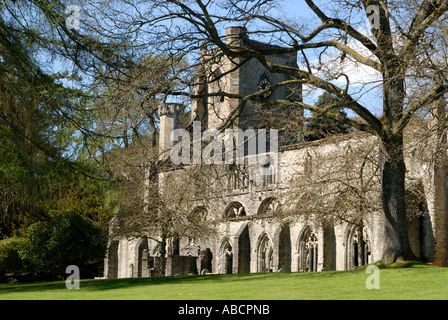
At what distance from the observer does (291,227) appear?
105 ft

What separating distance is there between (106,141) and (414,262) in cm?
741

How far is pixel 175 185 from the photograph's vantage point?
25.3m

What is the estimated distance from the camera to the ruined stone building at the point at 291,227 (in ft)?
77.6

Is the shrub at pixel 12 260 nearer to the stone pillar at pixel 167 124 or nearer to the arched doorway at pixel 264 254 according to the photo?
the arched doorway at pixel 264 254

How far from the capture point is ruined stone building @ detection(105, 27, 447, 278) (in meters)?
23.7

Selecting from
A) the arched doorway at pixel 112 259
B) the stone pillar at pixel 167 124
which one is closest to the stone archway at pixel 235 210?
the arched doorway at pixel 112 259

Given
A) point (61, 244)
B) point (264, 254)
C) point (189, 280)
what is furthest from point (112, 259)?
point (189, 280)

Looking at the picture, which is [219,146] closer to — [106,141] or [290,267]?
[106,141]

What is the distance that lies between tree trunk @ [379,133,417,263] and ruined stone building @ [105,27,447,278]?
4.93 meters

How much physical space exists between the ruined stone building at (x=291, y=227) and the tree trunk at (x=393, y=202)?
194 inches

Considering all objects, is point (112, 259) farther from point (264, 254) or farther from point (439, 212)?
point (439, 212)

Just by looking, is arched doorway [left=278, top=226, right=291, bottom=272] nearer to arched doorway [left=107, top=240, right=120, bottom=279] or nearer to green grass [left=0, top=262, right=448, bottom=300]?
arched doorway [left=107, top=240, right=120, bottom=279]

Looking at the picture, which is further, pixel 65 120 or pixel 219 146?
pixel 219 146
